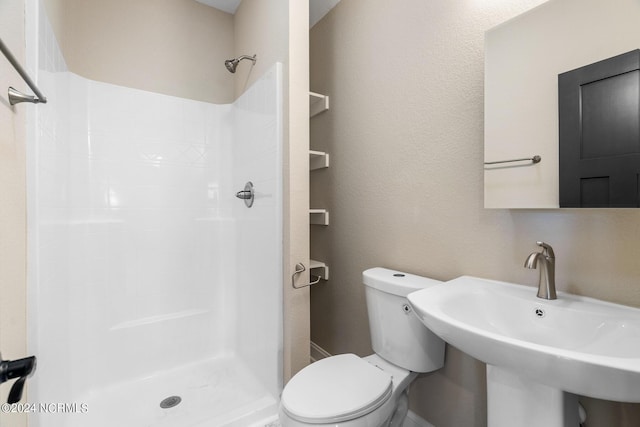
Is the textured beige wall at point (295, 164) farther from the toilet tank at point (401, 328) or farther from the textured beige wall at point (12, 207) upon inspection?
the textured beige wall at point (12, 207)

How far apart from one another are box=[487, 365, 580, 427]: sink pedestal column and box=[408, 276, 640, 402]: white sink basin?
4.3 inches

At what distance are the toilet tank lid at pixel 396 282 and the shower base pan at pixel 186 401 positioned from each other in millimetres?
855

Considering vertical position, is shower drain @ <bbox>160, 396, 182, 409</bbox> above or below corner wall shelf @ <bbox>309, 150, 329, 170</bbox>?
below

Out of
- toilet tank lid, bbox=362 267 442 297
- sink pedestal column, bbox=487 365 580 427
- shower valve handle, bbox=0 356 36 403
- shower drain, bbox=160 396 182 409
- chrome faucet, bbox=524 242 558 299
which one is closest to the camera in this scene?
shower valve handle, bbox=0 356 36 403

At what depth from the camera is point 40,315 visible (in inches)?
41.9

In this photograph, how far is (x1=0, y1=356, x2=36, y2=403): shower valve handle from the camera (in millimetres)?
538

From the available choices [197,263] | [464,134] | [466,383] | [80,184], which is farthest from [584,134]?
[80,184]

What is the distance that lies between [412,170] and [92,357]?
211cm

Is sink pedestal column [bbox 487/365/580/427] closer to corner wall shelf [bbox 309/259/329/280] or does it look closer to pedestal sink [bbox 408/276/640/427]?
pedestal sink [bbox 408/276/640/427]

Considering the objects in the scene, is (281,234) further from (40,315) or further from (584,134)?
(584,134)

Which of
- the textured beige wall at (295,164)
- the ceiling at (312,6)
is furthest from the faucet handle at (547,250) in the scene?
the ceiling at (312,6)

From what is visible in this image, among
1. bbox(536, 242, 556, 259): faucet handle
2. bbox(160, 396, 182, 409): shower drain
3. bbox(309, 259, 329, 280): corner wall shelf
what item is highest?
bbox(536, 242, 556, 259): faucet handle

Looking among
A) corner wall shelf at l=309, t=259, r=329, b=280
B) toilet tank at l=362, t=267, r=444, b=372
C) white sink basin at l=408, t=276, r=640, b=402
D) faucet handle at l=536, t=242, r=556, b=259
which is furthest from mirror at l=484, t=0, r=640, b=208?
corner wall shelf at l=309, t=259, r=329, b=280

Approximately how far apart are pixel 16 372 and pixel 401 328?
3.78ft
